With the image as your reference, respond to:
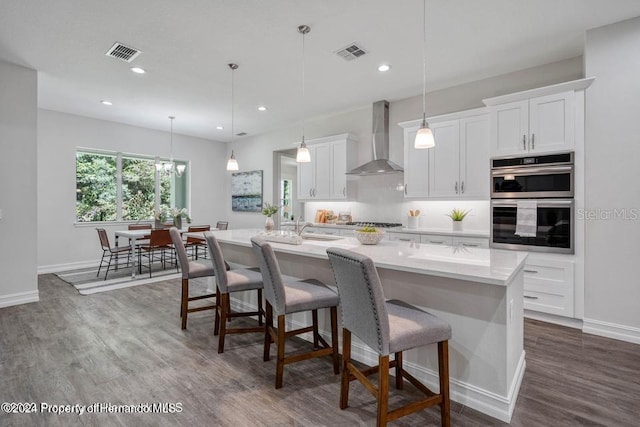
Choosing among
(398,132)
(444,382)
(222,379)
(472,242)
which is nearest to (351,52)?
(398,132)

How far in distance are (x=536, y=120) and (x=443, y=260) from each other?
248 centimetres

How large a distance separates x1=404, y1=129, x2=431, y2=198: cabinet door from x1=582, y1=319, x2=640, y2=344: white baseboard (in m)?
2.26

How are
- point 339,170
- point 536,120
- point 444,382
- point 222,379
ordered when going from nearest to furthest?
point 444,382, point 222,379, point 536,120, point 339,170

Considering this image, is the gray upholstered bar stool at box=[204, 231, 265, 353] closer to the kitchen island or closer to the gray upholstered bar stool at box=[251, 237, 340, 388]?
the gray upholstered bar stool at box=[251, 237, 340, 388]

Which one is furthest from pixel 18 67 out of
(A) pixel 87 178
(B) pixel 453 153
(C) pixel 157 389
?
(B) pixel 453 153

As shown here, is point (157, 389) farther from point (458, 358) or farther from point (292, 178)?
point (292, 178)

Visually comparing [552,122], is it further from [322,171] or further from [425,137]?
[322,171]

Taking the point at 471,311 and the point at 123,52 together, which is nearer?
the point at 471,311

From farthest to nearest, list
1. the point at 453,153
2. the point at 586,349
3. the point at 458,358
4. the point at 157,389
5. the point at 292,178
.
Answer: the point at 292,178, the point at 453,153, the point at 586,349, the point at 157,389, the point at 458,358

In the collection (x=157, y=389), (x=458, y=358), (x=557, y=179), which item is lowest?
(x=157, y=389)

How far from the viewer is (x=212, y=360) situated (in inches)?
100

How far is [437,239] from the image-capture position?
160 inches

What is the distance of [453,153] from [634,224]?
6.41ft

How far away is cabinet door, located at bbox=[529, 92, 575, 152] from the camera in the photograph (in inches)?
126
